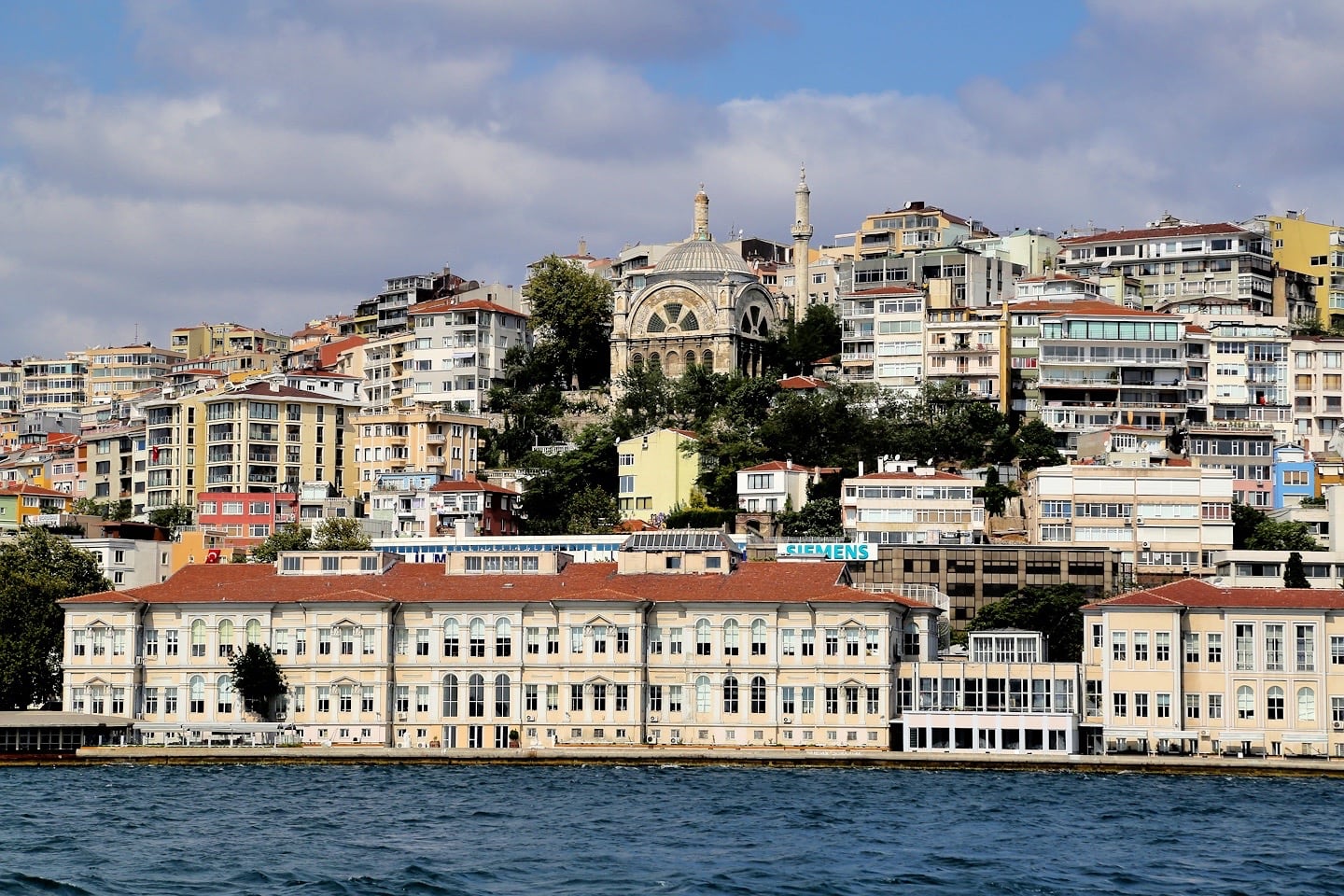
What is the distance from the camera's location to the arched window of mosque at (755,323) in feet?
395

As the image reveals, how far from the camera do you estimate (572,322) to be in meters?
122

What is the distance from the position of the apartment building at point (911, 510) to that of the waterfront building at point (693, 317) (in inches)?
939

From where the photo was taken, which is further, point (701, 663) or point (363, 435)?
point (363, 435)

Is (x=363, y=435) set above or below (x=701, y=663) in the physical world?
above

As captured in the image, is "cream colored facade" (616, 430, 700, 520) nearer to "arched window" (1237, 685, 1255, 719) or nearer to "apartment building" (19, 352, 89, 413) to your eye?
"arched window" (1237, 685, 1255, 719)

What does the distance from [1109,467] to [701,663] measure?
2449 centimetres

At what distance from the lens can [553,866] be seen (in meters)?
51.6

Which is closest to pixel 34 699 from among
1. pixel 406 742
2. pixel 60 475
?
pixel 406 742

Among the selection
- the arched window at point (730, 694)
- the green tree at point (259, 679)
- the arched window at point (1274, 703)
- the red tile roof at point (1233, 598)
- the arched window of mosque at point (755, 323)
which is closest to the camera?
the arched window at point (1274, 703)

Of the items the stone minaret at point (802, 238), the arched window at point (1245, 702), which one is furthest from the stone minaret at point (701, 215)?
the arched window at point (1245, 702)

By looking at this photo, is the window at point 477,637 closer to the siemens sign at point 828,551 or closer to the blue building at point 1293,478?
the siemens sign at point 828,551

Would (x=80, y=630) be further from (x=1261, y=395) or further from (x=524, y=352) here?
(x=1261, y=395)

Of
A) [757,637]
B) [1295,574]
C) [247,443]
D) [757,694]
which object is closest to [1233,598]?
[1295,574]

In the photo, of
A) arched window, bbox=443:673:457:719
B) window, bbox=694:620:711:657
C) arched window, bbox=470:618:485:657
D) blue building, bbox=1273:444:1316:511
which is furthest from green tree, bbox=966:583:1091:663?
arched window, bbox=443:673:457:719
